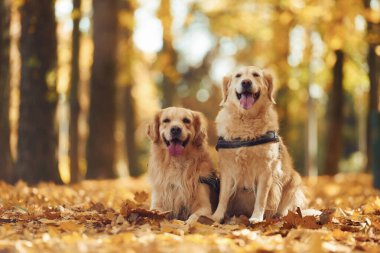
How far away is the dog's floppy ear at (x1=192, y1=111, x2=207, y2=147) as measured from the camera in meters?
6.61

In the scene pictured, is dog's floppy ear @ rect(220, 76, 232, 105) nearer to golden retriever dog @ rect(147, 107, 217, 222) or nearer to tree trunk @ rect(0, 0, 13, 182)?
golden retriever dog @ rect(147, 107, 217, 222)

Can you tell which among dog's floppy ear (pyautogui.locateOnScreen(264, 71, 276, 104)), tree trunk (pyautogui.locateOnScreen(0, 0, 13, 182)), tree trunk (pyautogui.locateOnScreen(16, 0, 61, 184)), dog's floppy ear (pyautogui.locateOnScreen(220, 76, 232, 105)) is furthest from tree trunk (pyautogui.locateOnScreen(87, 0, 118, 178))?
dog's floppy ear (pyautogui.locateOnScreen(264, 71, 276, 104))

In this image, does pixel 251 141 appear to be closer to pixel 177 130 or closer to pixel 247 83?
pixel 247 83

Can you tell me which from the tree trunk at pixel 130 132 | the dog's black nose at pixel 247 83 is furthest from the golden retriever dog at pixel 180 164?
the tree trunk at pixel 130 132

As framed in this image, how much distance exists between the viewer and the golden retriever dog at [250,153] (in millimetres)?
6273

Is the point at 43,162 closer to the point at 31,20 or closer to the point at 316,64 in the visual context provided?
the point at 31,20

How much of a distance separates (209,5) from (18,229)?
15728 mm

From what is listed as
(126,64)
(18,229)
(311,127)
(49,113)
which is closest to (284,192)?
(18,229)

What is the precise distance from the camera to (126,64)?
19281 millimetres

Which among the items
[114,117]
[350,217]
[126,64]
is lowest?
[350,217]

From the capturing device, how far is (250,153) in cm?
624

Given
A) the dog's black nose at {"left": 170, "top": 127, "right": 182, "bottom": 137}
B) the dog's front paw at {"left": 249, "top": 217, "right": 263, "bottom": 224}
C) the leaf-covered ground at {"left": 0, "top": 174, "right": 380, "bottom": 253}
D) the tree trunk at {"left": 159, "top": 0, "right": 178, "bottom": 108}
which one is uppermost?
the tree trunk at {"left": 159, "top": 0, "right": 178, "bottom": 108}

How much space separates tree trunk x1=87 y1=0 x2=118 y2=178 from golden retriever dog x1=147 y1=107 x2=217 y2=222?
845cm

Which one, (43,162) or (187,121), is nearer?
(187,121)
